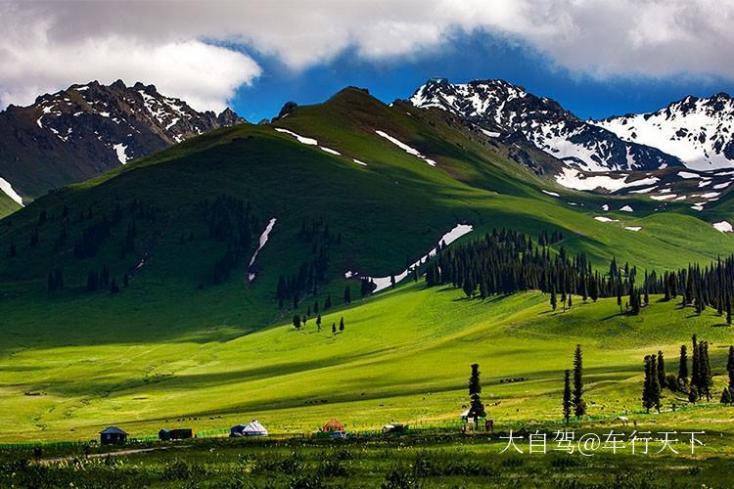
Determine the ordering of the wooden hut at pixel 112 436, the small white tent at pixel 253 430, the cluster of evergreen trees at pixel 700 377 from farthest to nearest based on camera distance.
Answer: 1. the cluster of evergreen trees at pixel 700 377
2. the small white tent at pixel 253 430
3. the wooden hut at pixel 112 436

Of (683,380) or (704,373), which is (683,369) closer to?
(683,380)

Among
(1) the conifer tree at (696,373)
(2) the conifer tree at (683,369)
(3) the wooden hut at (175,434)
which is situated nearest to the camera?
(3) the wooden hut at (175,434)

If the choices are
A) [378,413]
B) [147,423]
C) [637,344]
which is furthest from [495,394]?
[637,344]

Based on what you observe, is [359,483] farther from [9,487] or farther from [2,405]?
[2,405]

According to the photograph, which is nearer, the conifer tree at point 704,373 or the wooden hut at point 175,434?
the wooden hut at point 175,434

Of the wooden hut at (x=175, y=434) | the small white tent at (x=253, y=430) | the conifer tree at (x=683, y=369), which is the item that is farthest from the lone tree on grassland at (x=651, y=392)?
the wooden hut at (x=175, y=434)

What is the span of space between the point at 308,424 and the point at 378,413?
1308 cm

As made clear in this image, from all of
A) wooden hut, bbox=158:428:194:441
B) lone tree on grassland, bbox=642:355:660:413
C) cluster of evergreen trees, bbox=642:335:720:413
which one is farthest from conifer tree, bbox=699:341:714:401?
wooden hut, bbox=158:428:194:441

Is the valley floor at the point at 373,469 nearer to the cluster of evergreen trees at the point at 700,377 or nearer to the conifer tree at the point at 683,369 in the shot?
the cluster of evergreen trees at the point at 700,377

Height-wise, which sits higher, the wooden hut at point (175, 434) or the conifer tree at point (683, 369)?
the conifer tree at point (683, 369)

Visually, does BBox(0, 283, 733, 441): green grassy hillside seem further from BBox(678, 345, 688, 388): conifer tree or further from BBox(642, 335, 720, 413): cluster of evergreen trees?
BBox(678, 345, 688, 388): conifer tree

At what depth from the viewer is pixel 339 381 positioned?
170 metres

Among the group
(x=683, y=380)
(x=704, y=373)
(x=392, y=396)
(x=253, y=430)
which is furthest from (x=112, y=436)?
(x=683, y=380)

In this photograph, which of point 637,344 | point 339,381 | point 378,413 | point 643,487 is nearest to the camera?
point 643,487
